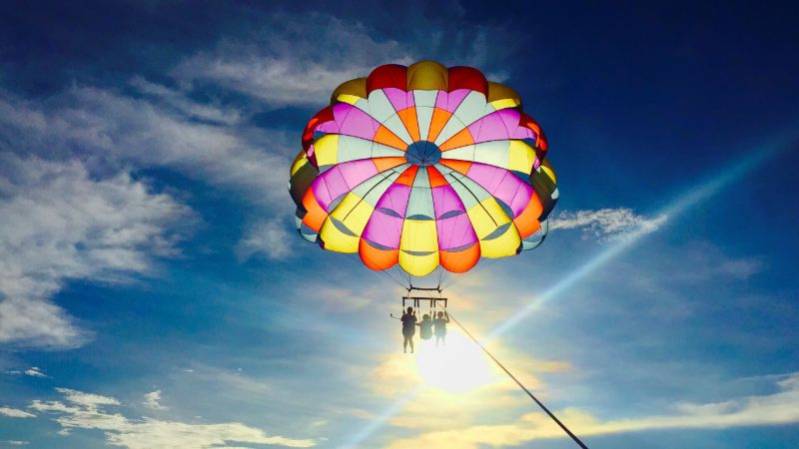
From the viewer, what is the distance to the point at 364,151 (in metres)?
19.0

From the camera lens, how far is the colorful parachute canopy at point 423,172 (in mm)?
18125

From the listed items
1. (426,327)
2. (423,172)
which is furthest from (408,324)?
(423,172)

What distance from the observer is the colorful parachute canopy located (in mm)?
18125

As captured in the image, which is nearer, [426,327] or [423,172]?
[426,327]

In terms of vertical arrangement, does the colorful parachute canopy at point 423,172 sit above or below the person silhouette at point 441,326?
above

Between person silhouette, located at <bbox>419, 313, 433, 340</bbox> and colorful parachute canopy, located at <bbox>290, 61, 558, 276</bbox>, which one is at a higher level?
colorful parachute canopy, located at <bbox>290, 61, 558, 276</bbox>

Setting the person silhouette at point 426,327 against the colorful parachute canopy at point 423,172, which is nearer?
the colorful parachute canopy at point 423,172

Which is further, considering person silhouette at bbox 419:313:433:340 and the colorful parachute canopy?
person silhouette at bbox 419:313:433:340

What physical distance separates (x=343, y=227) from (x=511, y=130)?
5617 millimetres

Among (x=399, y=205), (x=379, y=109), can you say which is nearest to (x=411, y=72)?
(x=379, y=109)

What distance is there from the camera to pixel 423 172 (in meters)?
19.9

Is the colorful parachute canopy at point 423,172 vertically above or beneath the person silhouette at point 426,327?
above

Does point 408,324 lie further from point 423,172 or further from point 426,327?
point 423,172

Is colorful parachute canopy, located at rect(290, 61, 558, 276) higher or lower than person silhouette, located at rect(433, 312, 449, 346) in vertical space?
higher
